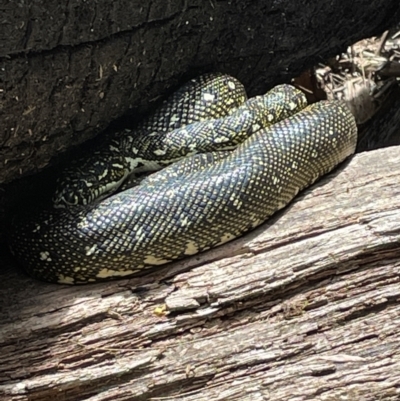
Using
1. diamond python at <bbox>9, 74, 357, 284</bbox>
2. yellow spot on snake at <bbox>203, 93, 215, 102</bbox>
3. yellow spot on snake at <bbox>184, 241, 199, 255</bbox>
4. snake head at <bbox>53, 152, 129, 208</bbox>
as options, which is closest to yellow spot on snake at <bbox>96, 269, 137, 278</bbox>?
diamond python at <bbox>9, 74, 357, 284</bbox>

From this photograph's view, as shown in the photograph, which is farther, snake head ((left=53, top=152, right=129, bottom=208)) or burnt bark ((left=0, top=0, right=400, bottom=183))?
snake head ((left=53, top=152, right=129, bottom=208))

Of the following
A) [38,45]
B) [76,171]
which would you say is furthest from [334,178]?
[38,45]

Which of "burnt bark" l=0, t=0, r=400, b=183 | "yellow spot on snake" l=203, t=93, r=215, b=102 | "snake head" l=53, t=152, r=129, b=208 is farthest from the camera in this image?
"yellow spot on snake" l=203, t=93, r=215, b=102

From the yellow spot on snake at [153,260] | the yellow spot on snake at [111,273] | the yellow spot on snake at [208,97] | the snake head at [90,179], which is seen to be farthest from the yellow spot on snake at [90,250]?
the yellow spot on snake at [208,97]

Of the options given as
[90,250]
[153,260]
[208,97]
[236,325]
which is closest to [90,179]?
[90,250]

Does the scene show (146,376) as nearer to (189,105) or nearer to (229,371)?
(229,371)

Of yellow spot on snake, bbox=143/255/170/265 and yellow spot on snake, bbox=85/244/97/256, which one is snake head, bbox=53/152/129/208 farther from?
yellow spot on snake, bbox=143/255/170/265

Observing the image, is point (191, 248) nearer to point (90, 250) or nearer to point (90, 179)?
point (90, 250)
